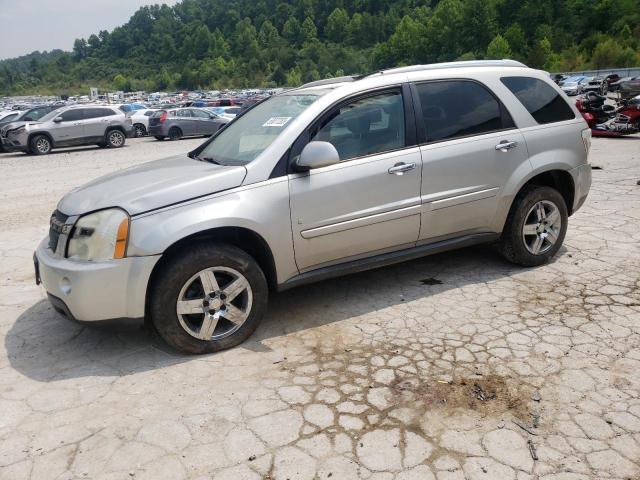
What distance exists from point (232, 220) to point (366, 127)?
4.18 feet

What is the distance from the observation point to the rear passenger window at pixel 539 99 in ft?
15.3

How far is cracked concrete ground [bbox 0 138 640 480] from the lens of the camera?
2.55m

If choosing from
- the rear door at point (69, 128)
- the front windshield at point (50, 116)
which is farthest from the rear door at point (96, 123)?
the front windshield at point (50, 116)

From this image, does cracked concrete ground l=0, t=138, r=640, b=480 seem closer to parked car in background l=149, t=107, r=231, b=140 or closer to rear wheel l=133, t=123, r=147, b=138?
parked car in background l=149, t=107, r=231, b=140

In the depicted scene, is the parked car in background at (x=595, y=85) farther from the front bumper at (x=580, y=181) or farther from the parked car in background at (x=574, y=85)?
the front bumper at (x=580, y=181)

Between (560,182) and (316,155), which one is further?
(560,182)

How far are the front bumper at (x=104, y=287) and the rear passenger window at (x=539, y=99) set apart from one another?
10.8ft

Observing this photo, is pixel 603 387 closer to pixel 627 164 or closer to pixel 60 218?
pixel 60 218

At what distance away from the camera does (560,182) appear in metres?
4.95

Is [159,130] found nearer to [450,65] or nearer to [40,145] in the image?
[40,145]

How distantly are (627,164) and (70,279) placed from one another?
31.9 ft

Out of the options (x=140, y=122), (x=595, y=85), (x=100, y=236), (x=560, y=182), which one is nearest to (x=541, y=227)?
(x=560, y=182)

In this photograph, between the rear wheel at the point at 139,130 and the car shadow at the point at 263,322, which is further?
the rear wheel at the point at 139,130

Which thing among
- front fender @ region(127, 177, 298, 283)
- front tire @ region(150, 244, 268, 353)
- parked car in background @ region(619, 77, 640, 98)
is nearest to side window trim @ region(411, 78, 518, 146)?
front fender @ region(127, 177, 298, 283)
